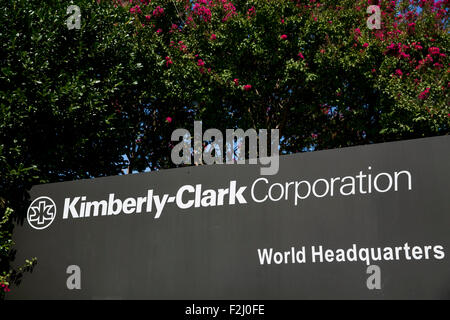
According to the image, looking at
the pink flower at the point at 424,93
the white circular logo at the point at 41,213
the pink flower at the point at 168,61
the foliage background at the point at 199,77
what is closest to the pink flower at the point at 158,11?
the foliage background at the point at 199,77

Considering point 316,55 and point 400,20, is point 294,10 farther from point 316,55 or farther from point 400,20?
point 400,20

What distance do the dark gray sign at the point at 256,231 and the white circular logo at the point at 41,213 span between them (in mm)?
23

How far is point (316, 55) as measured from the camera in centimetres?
1409

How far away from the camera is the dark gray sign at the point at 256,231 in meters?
6.45

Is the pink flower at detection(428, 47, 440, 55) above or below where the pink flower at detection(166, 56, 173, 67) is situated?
below

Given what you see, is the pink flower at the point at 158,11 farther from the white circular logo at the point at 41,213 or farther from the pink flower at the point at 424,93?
the white circular logo at the point at 41,213

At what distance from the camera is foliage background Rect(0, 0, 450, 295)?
33.3 ft

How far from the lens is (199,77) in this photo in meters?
14.7

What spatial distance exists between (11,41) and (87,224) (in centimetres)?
428

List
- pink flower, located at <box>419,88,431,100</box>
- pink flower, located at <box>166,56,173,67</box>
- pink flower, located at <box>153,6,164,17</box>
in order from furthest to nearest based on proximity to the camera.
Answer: pink flower, located at <box>153,6,164,17</box> < pink flower, located at <box>166,56,173,67</box> < pink flower, located at <box>419,88,431,100</box>

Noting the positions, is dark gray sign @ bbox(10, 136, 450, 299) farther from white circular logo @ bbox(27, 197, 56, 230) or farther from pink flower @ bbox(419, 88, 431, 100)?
pink flower @ bbox(419, 88, 431, 100)

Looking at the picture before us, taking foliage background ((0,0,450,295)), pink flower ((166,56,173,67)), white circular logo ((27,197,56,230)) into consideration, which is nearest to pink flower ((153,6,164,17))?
foliage background ((0,0,450,295))

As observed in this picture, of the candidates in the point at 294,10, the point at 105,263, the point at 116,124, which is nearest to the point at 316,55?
the point at 294,10

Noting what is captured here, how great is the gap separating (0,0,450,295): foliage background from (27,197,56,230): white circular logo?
26 cm
